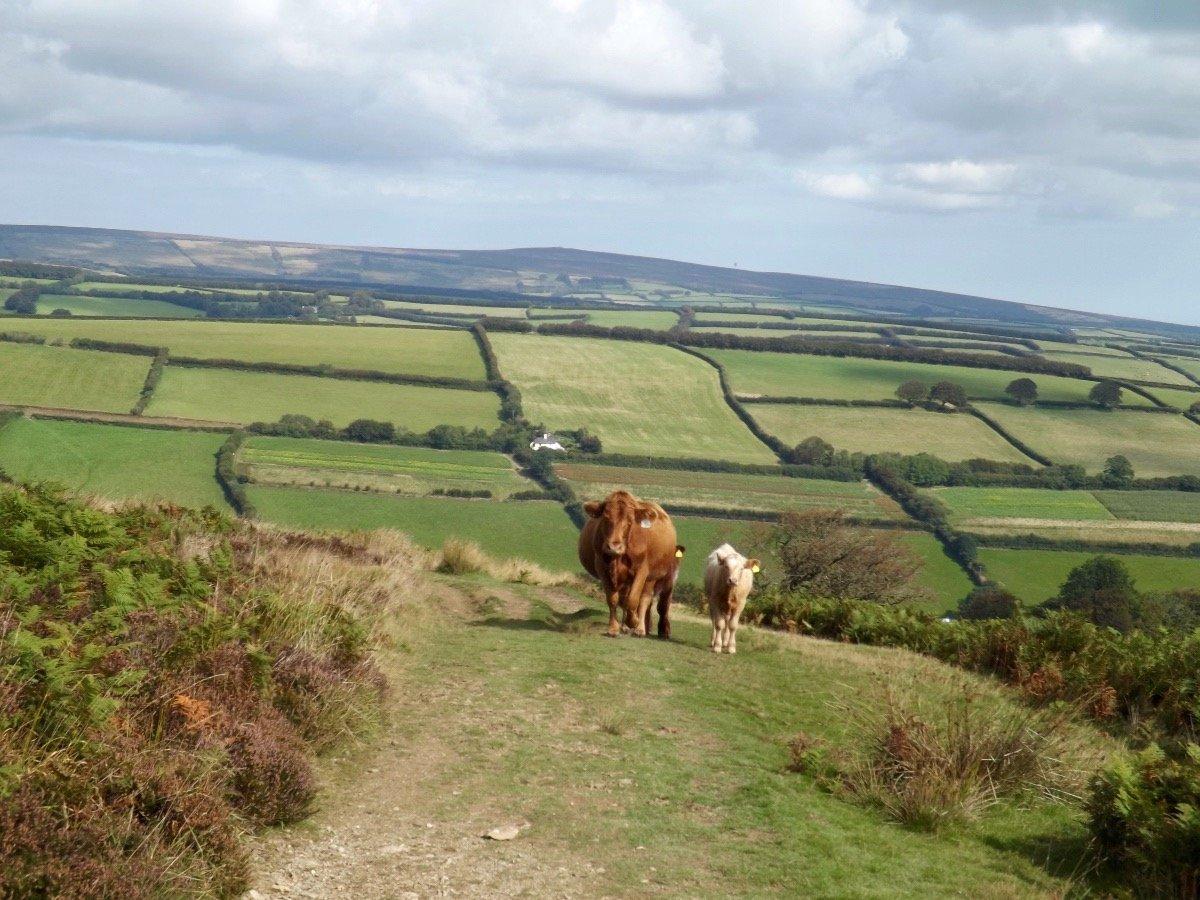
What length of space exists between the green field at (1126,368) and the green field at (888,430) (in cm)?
3668

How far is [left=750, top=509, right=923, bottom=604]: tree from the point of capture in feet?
124

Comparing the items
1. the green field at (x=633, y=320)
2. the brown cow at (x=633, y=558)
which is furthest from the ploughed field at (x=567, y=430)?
the green field at (x=633, y=320)

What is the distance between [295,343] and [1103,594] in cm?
8085

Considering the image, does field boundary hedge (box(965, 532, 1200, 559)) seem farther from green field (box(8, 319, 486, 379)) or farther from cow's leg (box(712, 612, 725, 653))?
cow's leg (box(712, 612, 725, 653))

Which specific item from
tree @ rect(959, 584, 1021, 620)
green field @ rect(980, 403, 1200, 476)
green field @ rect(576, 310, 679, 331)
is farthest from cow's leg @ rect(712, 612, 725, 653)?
green field @ rect(576, 310, 679, 331)

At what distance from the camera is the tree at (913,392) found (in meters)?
109

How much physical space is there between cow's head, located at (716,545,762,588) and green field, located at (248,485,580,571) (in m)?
35.0

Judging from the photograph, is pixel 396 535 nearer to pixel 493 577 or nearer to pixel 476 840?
pixel 493 577

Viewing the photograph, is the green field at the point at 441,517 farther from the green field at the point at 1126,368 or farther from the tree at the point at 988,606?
the green field at the point at 1126,368

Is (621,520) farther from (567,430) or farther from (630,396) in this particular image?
(630,396)

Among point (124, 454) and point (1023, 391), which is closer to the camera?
point (124, 454)

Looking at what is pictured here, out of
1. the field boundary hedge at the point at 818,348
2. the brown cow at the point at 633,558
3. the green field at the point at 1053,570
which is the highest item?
the brown cow at the point at 633,558

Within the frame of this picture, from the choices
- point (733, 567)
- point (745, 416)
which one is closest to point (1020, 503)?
point (745, 416)

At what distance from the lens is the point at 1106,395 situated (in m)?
110
